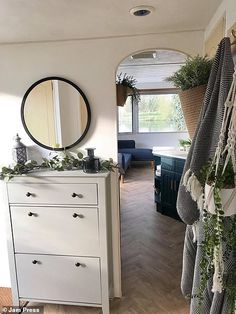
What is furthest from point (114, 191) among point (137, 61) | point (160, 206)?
point (137, 61)

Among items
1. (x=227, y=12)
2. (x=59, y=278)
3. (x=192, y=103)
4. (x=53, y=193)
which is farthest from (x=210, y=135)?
(x=59, y=278)

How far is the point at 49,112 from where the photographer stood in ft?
6.81

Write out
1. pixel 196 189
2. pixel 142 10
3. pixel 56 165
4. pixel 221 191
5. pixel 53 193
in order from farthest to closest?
pixel 56 165, pixel 53 193, pixel 142 10, pixel 196 189, pixel 221 191

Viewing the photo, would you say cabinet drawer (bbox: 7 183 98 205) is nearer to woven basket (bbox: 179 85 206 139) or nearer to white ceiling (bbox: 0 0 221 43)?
woven basket (bbox: 179 85 206 139)

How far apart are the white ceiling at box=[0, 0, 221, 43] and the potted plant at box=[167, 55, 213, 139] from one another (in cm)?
43

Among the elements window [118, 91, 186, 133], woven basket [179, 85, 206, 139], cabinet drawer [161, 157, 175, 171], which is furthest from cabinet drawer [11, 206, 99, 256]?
window [118, 91, 186, 133]

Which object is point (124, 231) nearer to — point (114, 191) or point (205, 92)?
point (114, 191)

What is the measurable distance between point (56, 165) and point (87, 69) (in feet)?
2.58

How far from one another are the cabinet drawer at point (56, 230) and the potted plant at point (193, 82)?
3.40 ft

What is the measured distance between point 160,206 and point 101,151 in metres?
2.32

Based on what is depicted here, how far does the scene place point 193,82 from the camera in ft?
3.71

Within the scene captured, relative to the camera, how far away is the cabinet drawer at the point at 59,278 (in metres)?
1.94

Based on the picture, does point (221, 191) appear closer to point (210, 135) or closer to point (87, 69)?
point (210, 135)

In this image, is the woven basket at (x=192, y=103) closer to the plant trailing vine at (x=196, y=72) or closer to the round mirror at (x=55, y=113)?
the plant trailing vine at (x=196, y=72)
